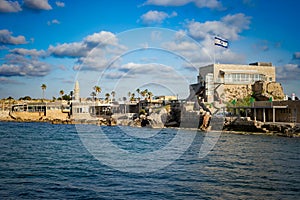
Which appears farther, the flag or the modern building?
the modern building

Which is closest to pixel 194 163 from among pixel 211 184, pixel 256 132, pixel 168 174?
pixel 168 174

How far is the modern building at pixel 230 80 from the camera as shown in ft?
217

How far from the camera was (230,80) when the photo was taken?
67.0m

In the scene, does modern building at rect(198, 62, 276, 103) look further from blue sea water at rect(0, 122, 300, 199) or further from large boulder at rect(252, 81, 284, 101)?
blue sea water at rect(0, 122, 300, 199)

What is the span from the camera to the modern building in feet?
217

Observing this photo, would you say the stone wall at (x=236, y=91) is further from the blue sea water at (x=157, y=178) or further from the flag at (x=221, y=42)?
the blue sea water at (x=157, y=178)

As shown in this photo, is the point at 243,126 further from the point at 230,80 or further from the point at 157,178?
the point at 157,178

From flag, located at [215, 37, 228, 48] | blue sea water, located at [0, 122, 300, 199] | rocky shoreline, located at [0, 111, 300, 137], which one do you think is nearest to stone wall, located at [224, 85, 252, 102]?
flag, located at [215, 37, 228, 48]

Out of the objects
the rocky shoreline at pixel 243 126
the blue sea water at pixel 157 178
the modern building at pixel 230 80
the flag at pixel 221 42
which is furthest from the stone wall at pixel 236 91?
the blue sea water at pixel 157 178

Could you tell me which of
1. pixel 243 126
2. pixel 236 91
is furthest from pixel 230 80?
pixel 243 126

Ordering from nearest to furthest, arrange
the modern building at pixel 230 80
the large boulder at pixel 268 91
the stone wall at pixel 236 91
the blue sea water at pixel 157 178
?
1. the blue sea water at pixel 157 178
2. the large boulder at pixel 268 91
3. the stone wall at pixel 236 91
4. the modern building at pixel 230 80

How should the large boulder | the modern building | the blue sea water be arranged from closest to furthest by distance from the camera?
1. the blue sea water
2. the large boulder
3. the modern building

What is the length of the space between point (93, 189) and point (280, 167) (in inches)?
454

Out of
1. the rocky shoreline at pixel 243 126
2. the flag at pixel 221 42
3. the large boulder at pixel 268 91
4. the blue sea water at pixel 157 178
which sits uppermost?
the flag at pixel 221 42
